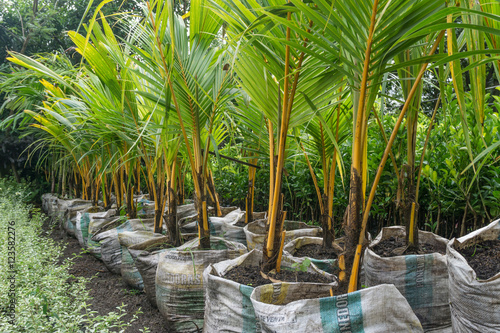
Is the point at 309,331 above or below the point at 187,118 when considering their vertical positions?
below

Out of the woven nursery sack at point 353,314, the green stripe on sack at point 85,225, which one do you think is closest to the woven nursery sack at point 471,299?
the woven nursery sack at point 353,314

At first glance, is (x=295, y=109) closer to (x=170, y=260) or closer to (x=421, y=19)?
(x=421, y=19)

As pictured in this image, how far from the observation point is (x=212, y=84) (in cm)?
162

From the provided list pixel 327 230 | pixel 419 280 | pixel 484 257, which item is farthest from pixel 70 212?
pixel 484 257

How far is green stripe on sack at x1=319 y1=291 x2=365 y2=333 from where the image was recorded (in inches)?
35.1

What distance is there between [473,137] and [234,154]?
1.92 metres

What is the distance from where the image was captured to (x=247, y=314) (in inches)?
44.8

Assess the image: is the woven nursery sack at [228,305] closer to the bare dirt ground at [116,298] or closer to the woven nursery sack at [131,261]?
the bare dirt ground at [116,298]

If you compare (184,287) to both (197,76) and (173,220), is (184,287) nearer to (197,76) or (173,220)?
(173,220)

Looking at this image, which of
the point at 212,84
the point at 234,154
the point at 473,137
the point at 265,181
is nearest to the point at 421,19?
the point at 473,137

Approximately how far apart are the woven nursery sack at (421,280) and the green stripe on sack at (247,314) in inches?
18.0

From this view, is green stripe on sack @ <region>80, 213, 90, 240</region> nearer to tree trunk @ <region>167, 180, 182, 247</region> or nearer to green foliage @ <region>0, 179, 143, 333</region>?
green foliage @ <region>0, 179, 143, 333</region>

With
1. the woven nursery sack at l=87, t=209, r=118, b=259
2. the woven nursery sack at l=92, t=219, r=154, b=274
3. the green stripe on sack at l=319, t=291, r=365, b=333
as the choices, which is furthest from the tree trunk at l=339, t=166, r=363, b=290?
the woven nursery sack at l=87, t=209, r=118, b=259

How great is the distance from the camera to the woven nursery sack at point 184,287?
1.52 metres
